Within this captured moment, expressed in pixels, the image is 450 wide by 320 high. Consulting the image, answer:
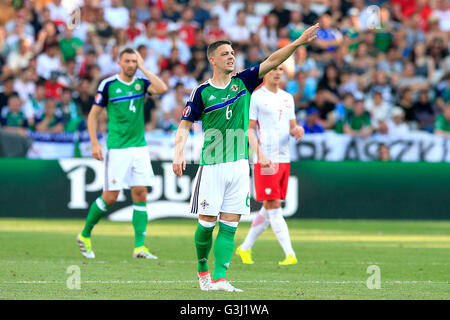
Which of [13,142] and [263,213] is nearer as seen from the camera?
[263,213]

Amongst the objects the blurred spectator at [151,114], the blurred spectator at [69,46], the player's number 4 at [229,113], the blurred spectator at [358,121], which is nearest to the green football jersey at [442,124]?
the blurred spectator at [358,121]

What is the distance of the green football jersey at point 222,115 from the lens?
9.20 meters

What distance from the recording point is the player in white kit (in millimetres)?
12461

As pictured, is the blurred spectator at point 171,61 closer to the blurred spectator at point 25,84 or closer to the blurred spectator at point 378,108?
the blurred spectator at point 25,84

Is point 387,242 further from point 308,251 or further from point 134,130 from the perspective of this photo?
point 134,130

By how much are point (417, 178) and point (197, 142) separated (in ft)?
15.6

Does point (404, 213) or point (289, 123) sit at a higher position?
point (289, 123)

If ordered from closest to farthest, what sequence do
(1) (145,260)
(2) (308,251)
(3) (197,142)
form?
(1) (145,260) → (2) (308,251) → (3) (197,142)

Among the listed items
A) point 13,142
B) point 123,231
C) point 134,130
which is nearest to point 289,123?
point 134,130

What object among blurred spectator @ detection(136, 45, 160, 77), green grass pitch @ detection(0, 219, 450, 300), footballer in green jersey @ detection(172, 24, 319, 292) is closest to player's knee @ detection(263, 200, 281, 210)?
green grass pitch @ detection(0, 219, 450, 300)

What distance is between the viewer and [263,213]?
1270cm

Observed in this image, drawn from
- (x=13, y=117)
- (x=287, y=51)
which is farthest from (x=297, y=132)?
(x=13, y=117)

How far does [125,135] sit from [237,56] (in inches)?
417

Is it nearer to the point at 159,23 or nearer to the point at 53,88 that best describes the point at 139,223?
the point at 53,88
